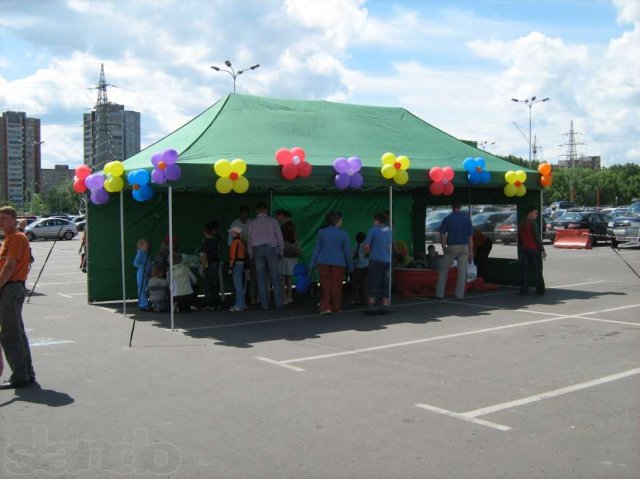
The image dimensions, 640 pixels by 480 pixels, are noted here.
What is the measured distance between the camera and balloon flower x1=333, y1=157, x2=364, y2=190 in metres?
10.8

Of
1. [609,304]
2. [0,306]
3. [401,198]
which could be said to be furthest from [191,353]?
[401,198]

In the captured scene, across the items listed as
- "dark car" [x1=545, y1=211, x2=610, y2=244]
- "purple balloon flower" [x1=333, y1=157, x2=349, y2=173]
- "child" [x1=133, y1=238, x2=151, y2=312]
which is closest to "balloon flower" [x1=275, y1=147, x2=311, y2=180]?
"purple balloon flower" [x1=333, y1=157, x2=349, y2=173]

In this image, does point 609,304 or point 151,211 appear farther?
point 151,211

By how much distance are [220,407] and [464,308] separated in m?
6.85

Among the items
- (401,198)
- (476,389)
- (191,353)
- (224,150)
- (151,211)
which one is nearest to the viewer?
(476,389)

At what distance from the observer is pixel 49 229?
4203cm

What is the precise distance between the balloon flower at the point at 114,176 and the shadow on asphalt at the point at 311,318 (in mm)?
2254

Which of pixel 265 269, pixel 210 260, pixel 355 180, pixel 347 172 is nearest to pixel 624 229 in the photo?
pixel 355 180

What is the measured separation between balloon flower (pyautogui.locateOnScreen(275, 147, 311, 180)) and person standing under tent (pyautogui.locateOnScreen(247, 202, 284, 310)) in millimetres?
1444

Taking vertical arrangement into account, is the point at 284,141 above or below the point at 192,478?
above

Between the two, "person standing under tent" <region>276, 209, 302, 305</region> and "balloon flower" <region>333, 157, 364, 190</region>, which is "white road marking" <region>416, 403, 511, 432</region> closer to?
"balloon flower" <region>333, 157, 364, 190</region>

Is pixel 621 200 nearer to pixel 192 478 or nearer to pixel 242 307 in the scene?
pixel 242 307

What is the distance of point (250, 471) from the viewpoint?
14.4 feet

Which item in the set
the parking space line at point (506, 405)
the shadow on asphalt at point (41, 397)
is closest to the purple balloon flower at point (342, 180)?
the parking space line at point (506, 405)
